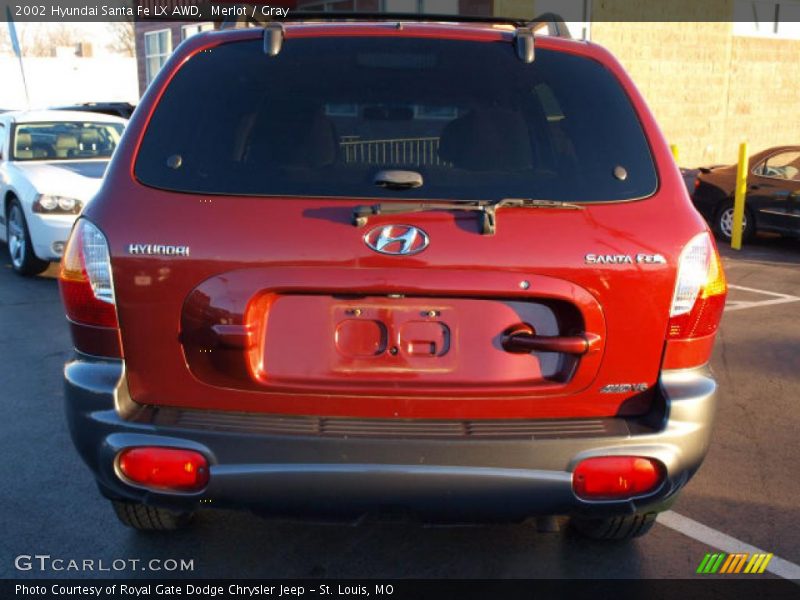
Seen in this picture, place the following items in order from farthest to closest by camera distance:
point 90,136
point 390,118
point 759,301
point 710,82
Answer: point 710,82
point 90,136
point 759,301
point 390,118

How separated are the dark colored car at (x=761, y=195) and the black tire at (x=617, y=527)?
9.14 meters

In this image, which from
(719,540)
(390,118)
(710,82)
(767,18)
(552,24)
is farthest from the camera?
(767,18)

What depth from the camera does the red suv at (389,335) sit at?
2686mm

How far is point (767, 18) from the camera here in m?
23.1

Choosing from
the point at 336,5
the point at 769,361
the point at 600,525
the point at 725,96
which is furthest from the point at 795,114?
the point at 600,525

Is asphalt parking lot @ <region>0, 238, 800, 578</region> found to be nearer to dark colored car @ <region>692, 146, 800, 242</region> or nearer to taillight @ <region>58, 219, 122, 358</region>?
taillight @ <region>58, 219, 122, 358</region>

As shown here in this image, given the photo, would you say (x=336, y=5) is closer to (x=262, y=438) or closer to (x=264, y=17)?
(x=264, y=17)

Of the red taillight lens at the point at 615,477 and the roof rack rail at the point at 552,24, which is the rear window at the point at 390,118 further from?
the red taillight lens at the point at 615,477

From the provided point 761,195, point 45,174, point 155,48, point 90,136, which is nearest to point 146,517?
point 45,174

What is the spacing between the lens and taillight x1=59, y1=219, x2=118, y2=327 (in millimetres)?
2795

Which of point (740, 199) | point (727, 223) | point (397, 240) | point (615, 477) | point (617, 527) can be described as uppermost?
point (397, 240)

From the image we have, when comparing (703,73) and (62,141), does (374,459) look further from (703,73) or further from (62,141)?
(703,73)

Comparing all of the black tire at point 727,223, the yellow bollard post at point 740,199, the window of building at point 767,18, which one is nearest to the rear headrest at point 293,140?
the yellow bollard post at point 740,199

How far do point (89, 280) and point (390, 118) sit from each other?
1.14 m
